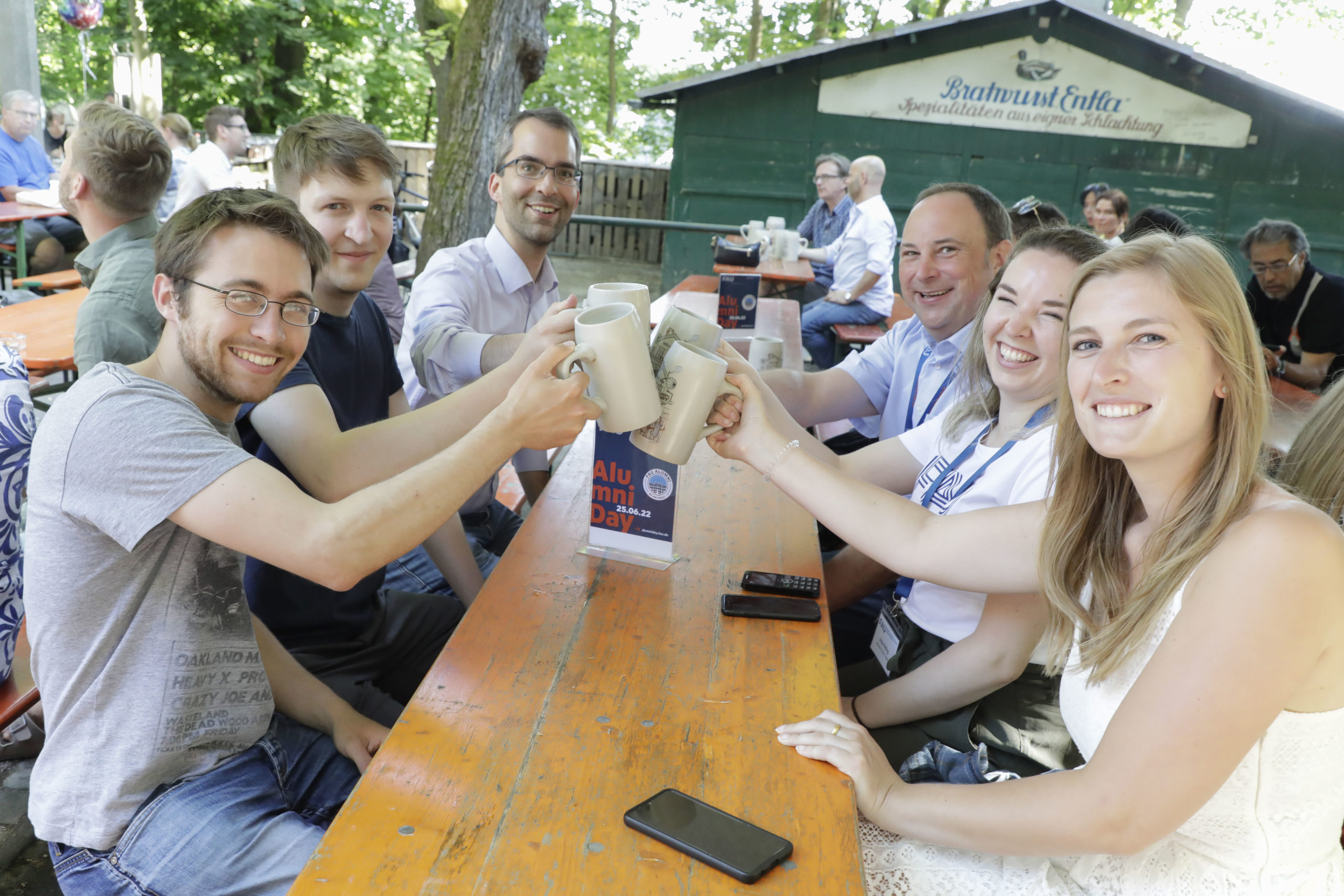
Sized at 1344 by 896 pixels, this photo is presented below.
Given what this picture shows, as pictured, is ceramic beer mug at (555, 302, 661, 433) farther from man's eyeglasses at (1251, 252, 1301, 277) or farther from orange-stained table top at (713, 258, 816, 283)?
man's eyeglasses at (1251, 252, 1301, 277)

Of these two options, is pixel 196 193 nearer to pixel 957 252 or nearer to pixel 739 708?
pixel 957 252

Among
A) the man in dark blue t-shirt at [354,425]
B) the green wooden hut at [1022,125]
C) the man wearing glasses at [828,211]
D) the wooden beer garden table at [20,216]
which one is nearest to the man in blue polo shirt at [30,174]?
the wooden beer garden table at [20,216]

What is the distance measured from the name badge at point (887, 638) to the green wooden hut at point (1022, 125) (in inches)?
426

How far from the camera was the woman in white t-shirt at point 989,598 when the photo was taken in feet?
5.74

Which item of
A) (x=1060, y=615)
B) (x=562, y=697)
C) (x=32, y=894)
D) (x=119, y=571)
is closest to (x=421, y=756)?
(x=562, y=697)

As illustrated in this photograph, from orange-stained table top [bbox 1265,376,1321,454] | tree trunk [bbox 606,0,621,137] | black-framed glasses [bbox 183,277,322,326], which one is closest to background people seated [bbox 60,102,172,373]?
black-framed glasses [bbox 183,277,322,326]

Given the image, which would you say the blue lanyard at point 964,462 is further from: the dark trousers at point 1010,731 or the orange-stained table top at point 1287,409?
the orange-stained table top at point 1287,409

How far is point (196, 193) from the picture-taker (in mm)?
8297

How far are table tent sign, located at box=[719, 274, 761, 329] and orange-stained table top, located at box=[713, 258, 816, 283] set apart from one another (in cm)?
195

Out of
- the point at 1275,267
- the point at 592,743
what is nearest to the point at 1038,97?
the point at 1275,267

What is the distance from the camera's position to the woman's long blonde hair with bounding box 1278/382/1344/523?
1505 mm

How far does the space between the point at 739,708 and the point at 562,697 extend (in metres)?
0.25

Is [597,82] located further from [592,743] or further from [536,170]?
[592,743]

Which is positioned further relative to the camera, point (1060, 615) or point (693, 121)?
point (693, 121)
